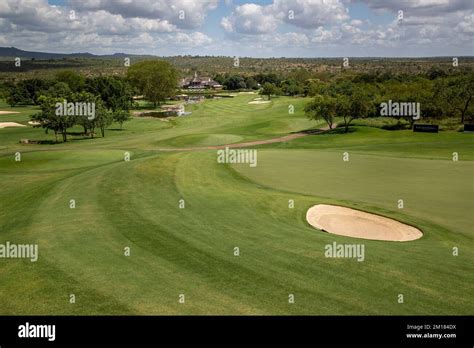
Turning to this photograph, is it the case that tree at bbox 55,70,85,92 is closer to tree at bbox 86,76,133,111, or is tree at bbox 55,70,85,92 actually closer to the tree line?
tree at bbox 86,76,133,111

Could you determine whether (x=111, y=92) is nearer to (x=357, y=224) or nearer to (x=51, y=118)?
(x=51, y=118)

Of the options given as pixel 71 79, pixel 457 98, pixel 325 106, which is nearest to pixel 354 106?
pixel 325 106

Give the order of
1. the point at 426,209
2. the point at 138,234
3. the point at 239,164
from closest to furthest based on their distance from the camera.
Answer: the point at 138,234 → the point at 426,209 → the point at 239,164

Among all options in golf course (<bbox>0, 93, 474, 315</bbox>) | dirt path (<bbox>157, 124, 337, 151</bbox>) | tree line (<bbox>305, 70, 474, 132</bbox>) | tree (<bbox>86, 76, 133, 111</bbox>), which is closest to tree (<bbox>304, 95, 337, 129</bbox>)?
tree line (<bbox>305, 70, 474, 132</bbox>)

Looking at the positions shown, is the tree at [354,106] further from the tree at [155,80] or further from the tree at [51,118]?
the tree at [155,80]

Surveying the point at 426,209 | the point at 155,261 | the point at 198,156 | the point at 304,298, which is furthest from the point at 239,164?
the point at 304,298

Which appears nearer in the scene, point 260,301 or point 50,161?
point 260,301
